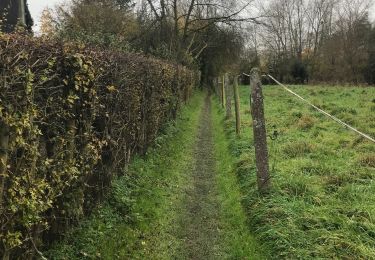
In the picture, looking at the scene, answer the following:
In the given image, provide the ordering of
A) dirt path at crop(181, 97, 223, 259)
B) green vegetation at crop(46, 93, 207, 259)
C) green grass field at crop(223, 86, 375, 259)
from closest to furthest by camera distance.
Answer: green grass field at crop(223, 86, 375, 259)
green vegetation at crop(46, 93, 207, 259)
dirt path at crop(181, 97, 223, 259)

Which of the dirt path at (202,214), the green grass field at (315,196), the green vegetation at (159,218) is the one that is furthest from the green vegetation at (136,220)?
the green grass field at (315,196)

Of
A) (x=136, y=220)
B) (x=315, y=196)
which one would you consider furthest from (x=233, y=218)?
(x=136, y=220)

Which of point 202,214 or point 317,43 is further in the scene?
point 317,43

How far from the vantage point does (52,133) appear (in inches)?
185

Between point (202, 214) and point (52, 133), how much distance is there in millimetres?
3115

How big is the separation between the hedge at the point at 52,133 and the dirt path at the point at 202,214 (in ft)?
4.87

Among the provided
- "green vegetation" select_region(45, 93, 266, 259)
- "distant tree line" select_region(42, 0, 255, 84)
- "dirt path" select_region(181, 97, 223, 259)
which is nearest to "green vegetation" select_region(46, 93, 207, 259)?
"green vegetation" select_region(45, 93, 266, 259)

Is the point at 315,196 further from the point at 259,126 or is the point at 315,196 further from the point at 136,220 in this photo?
the point at 136,220

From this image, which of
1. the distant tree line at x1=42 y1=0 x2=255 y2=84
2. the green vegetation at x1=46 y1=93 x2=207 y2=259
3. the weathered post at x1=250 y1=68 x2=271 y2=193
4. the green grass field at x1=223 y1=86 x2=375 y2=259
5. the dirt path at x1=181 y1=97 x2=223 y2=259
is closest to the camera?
the green grass field at x1=223 y1=86 x2=375 y2=259

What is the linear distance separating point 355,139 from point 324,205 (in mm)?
4691

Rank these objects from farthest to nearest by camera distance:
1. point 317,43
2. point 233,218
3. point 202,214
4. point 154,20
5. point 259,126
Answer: point 317,43, point 154,20, point 259,126, point 202,214, point 233,218

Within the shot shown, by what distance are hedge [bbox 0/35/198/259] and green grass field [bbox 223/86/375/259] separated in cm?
255

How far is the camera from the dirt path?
222 inches

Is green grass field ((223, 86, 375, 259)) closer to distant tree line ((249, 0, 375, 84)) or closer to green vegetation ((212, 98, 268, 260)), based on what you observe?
green vegetation ((212, 98, 268, 260))
